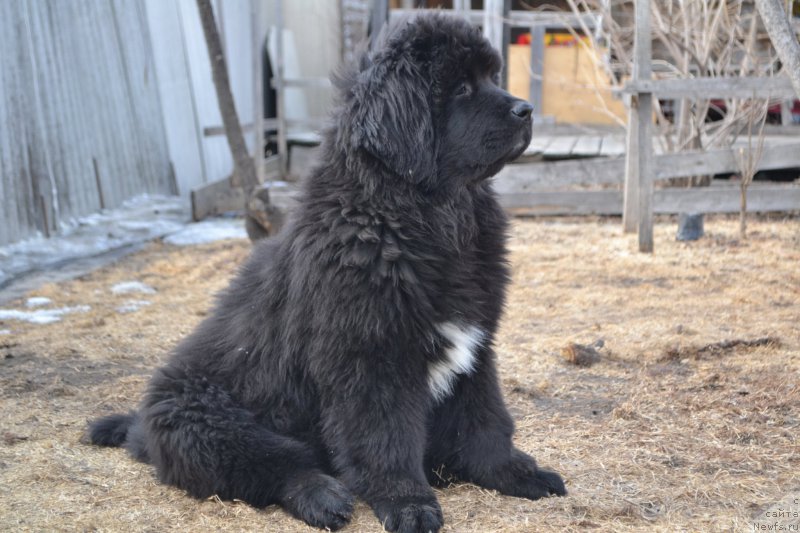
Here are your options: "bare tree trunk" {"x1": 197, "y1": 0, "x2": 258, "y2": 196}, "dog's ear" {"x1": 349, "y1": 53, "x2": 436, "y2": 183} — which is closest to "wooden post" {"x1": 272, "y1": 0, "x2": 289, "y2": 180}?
"bare tree trunk" {"x1": 197, "y1": 0, "x2": 258, "y2": 196}

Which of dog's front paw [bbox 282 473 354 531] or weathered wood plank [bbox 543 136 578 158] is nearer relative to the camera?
dog's front paw [bbox 282 473 354 531]

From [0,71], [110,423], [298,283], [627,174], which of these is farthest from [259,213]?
[298,283]

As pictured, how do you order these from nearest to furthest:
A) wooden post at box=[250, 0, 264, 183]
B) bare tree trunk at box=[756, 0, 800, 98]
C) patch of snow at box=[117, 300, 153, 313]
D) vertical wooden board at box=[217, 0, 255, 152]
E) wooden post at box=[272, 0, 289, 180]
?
1. bare tree trunk at box=[756, 0, 800, 98]
2. patch of snow at box=[117, 300, 153, 313]
3. wooden post at box=[250, 0, 264, 183]
4. wooden post at box=[272, 0, 289, 180]
5. vertical wooden board at box=[217, 0, 255, 152]

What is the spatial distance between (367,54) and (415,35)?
0.67ft

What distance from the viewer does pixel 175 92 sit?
11.1 meters

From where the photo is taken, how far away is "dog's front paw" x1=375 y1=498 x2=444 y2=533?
2.86m

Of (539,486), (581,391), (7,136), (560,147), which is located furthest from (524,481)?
(560,147)

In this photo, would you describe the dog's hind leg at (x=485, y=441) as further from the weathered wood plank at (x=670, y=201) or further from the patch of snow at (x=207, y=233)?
the patch of snow at (x=207, y=233)

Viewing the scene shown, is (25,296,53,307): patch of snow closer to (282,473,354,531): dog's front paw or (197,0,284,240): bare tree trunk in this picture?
(197,0,284,240): bare tree trunk

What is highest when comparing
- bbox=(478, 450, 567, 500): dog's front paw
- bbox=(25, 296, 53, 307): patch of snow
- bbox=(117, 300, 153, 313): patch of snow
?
bbox=(478, 450, 567, 500): dog's front paw

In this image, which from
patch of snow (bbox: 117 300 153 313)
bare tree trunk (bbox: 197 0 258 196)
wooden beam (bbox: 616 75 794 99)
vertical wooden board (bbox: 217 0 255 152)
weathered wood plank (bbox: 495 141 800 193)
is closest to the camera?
patch of snow (bbox: 117 300 153 313)

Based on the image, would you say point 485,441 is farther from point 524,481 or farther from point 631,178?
point 631,178

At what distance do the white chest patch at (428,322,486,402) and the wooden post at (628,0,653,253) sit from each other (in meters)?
4.62

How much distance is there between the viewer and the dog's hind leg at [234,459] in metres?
3.00
